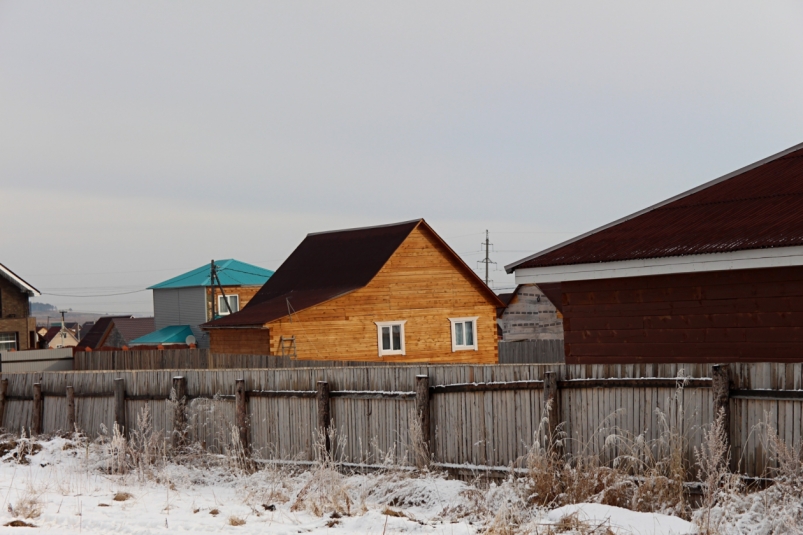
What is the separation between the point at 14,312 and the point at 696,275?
135ft

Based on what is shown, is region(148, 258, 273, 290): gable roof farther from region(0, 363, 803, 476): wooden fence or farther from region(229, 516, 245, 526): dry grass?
region(229, 516, 245, 526): dry grass

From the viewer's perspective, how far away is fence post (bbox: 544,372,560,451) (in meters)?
10.2

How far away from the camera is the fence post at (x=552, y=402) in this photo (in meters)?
10.2

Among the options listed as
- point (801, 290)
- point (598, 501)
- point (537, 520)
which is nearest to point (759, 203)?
point (801, 290)

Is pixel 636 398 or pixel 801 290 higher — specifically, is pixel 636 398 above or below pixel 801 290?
below

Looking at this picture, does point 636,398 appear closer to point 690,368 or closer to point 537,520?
point 690,368

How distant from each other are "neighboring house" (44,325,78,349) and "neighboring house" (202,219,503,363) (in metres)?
83.6

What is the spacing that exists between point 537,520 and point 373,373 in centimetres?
421

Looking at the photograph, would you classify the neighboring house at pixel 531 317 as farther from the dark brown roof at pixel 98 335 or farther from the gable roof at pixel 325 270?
the dark brown roof at pixel 98 335

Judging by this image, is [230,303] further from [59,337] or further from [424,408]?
[59,337]

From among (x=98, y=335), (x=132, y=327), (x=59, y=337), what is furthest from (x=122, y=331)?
(x=59, y=337)

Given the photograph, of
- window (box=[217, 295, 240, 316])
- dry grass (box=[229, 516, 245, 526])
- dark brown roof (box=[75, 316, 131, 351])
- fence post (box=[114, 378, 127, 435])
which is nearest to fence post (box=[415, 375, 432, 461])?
dry grass (box=[229, 516, 245, 526])

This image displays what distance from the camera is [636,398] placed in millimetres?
9758

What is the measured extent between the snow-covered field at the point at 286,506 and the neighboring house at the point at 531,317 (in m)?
40.6
